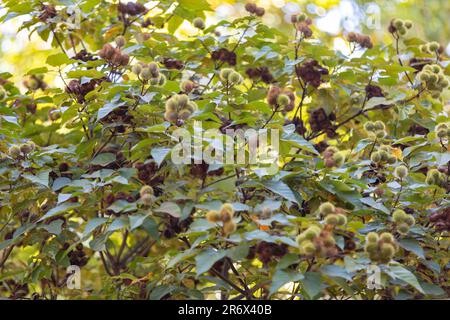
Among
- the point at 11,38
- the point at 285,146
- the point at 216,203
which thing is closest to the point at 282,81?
the point at 285,146

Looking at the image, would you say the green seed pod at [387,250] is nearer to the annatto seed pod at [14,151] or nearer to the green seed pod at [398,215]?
Answer: the green seed pod at [398,215]

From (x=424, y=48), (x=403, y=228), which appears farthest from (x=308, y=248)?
(x=424, y=48)

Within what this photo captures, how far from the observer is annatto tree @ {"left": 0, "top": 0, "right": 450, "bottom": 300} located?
1.61 metres

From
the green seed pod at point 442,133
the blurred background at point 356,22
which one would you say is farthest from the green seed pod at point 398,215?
the blurred background at point 356,22

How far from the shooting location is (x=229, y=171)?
2086 millimetres

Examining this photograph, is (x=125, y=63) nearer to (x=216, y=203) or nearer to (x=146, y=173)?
(x=146, y=173)

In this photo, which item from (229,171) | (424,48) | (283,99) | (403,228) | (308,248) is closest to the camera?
(308,248)

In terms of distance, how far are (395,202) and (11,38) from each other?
4182 millimetres

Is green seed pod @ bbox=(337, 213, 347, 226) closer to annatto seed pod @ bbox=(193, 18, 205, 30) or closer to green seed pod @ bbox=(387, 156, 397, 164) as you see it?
green seed pod @ bbox=(387, 156, 397, 164)

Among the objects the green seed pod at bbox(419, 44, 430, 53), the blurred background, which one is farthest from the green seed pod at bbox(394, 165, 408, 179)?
the blurred background

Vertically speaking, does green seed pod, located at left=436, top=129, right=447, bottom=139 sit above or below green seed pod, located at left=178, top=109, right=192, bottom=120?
below

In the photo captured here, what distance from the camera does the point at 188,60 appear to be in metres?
2.54

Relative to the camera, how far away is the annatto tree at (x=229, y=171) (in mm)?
A: 1608

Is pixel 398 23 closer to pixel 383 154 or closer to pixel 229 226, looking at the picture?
pixel 383 154
